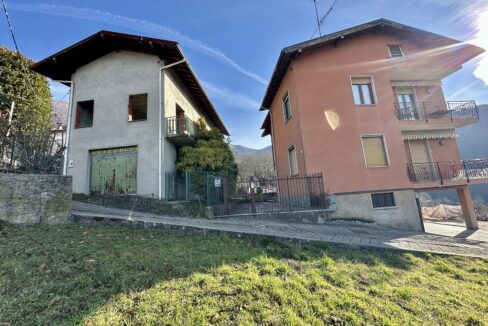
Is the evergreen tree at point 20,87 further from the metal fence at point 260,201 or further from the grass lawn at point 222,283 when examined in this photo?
the grass lawn at point 222,283

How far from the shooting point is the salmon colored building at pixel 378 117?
10.5 meters

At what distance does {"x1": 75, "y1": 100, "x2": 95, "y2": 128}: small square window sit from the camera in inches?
467

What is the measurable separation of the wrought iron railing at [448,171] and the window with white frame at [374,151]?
130cm

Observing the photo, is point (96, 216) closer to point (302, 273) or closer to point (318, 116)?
point (302, 273)

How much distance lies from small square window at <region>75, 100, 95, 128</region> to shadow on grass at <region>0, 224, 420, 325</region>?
8.02m

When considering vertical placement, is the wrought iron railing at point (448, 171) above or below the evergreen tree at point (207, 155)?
below

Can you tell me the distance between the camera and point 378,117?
36.8ft

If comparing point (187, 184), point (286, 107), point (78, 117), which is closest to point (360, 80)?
point (286, 107)

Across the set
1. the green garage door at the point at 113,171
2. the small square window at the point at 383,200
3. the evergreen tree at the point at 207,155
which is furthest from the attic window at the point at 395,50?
the green garage door at the point at 113,171

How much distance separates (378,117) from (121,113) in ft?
42.8

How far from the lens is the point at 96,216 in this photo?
6.74m

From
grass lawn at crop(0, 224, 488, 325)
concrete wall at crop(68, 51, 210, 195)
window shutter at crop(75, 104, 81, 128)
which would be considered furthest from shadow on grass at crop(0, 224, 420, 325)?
window shutter at crop(75, 104, 81, 128)

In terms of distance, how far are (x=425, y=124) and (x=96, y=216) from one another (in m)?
15.3

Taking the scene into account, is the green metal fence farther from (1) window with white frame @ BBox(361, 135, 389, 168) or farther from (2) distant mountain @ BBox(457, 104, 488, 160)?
(2) distant mountain @ BBox(457, 104, 488, 160)
